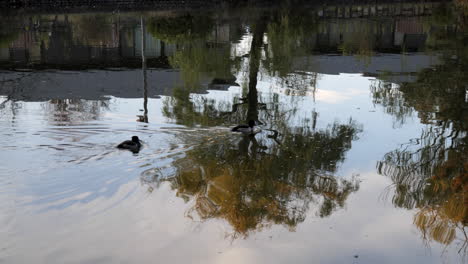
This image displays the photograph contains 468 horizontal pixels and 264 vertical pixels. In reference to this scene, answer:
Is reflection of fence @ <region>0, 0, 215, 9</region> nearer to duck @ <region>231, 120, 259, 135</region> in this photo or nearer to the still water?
the still water

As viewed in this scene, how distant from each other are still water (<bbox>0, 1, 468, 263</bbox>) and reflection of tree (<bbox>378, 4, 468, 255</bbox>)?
0.13 ft

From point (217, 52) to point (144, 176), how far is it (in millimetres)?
14348

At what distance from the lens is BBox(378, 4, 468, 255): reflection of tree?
8.12m

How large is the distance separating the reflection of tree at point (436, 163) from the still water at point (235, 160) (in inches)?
1.5

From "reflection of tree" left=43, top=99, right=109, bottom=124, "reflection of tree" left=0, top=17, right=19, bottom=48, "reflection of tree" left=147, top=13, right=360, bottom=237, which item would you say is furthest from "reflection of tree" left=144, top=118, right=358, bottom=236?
"reflection of tree" left=0, top=17, right=19, bottom=48

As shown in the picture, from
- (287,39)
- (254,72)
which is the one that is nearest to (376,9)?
(287,39)

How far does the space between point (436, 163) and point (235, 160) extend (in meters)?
3.65

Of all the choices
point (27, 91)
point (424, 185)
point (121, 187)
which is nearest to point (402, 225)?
point (424, 185)

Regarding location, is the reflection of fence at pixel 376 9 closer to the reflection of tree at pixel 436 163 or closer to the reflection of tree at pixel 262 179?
the reflection of tree at pixel 436 163

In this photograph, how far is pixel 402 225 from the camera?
314 inches

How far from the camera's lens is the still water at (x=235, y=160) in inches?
288

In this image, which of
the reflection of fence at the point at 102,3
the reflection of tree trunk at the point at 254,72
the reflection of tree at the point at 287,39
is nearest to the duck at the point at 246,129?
the reflection of tree trunk at the point at 254,72

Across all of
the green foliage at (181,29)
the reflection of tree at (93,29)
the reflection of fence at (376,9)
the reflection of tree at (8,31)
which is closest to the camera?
the reflection of tree at (8,31)

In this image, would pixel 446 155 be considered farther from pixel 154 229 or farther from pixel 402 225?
pixel 154 229
